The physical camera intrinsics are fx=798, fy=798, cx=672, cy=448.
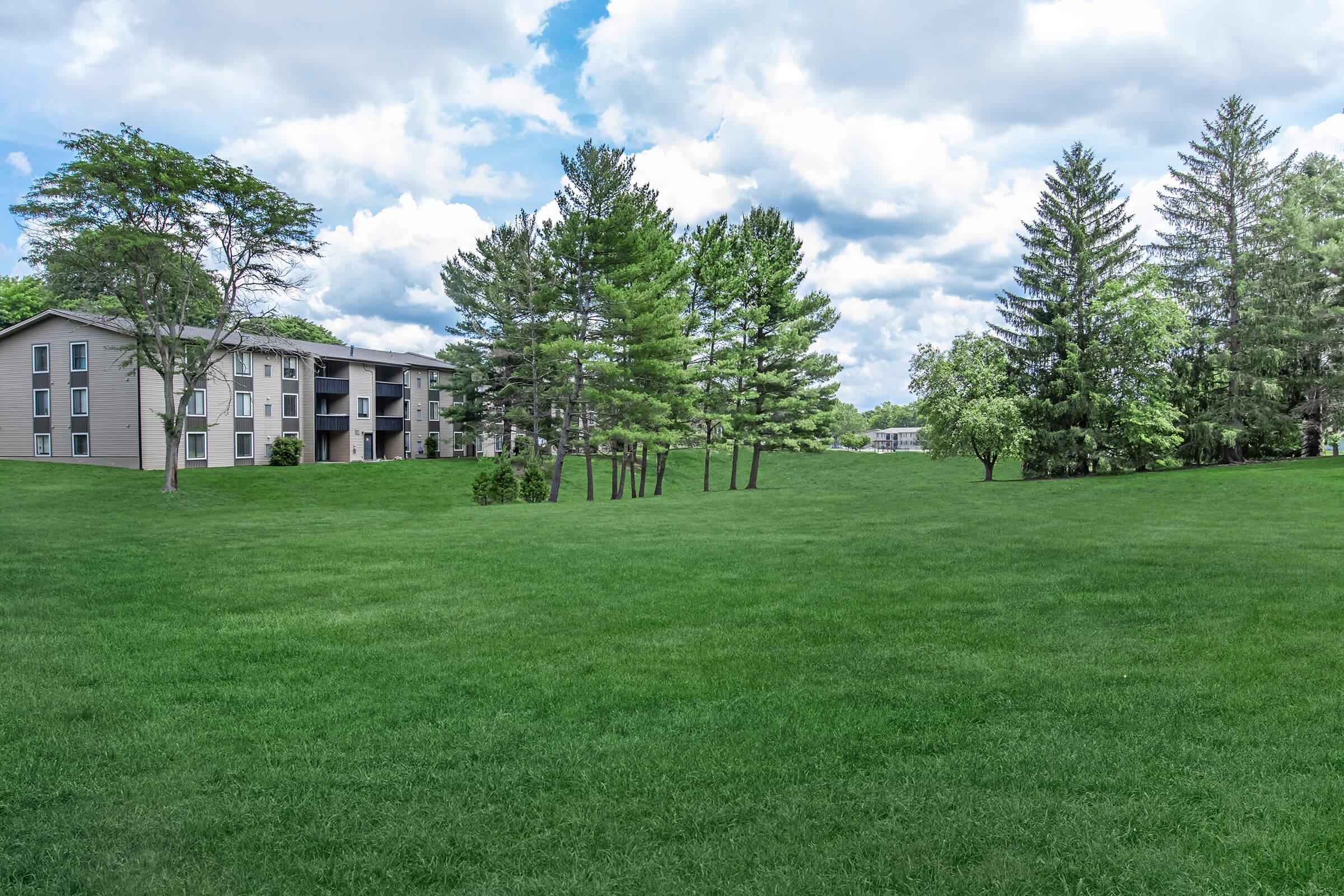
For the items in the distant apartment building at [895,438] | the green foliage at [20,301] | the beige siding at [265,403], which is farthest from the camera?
the distant apartment building at [895,438]

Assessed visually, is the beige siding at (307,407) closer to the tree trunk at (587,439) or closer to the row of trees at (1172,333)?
the tree trunk at (587,439)

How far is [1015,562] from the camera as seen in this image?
11633 millimetres

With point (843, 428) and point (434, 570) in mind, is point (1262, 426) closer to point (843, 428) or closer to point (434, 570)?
point (434, 570)

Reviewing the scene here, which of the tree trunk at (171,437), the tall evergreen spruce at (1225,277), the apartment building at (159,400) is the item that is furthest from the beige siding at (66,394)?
the tall evergreen spruce at (1225,277)

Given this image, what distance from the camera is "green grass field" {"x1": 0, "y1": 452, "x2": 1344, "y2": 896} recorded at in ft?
11.7

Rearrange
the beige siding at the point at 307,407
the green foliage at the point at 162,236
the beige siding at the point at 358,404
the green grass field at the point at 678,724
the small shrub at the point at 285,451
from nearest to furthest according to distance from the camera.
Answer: the green grass field at the point at 678,724
the green foliage at the point at 162,236
the small shrub at the point at 285,451
the beige siding at the point at 307,407
the beige siding at the point at 358,404

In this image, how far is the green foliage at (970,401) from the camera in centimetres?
3681

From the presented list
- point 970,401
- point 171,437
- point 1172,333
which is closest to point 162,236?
point 171,437

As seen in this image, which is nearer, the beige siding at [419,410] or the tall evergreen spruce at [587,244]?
the tall evergreen spruce at [587,244]

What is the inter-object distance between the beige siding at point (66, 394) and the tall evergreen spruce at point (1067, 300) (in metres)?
43.6

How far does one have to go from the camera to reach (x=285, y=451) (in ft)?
149

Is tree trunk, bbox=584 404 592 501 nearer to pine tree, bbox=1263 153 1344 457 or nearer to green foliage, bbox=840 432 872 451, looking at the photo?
green foliage, bbox=840 432 872 451

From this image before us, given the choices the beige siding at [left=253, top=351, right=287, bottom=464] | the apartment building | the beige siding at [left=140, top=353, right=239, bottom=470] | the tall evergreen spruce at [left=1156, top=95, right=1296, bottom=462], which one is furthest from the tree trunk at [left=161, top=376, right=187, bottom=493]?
the tall evergreen spruce at [left=1156, top=95, right=1296, bottom=462]

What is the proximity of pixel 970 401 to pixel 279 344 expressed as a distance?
39.1 meters
